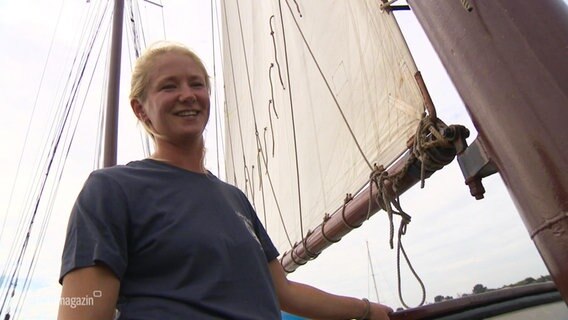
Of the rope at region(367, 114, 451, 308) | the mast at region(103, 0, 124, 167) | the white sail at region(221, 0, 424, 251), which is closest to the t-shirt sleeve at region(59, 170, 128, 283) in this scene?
the rope at region(367, 114, 451, 308)

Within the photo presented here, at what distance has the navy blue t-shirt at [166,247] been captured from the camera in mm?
655

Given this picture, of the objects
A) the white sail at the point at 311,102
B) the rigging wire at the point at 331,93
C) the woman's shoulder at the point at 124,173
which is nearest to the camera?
the woman's shoulder at the point at 124,173

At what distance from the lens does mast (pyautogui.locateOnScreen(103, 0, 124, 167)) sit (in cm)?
465

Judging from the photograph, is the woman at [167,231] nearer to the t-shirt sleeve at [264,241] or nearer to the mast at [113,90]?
the t-shirt sleeve at [264,241]

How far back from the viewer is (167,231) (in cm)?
72

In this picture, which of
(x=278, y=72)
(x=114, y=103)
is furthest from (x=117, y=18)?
(x=278, y=72)

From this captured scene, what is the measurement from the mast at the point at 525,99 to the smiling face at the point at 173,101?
1.87 ft

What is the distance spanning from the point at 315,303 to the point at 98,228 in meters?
0.62

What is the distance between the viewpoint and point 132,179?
0.77 metres

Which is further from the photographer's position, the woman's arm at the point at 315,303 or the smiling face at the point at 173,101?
the woman's arm at the point at 315,303

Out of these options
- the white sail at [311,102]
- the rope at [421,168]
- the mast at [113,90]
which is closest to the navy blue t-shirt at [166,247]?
the rope at [421,168]

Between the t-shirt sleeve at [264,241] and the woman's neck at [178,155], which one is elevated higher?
the woman's neck at [178,155]

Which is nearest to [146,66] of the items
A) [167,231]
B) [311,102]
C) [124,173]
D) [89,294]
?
[124,173]

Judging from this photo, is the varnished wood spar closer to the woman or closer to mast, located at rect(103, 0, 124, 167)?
the woman
